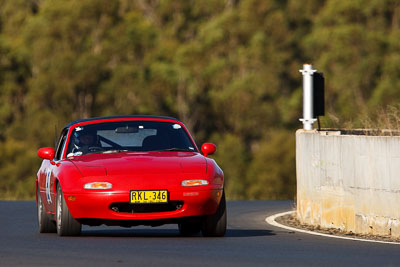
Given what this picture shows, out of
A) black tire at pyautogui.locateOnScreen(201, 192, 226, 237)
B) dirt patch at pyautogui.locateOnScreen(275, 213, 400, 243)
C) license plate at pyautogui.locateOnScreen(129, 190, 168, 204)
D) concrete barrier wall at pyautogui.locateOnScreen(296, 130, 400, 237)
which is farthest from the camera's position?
concrete barrier wall at pyautogui.locateOnScreen(296, 130, 400, 237)

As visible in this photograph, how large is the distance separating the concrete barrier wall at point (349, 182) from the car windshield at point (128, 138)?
2.30m

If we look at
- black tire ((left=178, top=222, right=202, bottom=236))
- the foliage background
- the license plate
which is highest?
the foliage background

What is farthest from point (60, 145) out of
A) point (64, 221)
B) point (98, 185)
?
point (98, 185)

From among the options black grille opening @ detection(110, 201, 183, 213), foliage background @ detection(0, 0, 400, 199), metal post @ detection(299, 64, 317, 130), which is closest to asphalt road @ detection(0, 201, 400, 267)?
black grille opening @ detection(110, 201, 183, 213)

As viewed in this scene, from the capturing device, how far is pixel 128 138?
48.1 ft

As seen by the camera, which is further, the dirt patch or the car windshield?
the car windshield

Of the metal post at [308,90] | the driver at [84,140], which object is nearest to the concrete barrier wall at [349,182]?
the metal post at [308,90]

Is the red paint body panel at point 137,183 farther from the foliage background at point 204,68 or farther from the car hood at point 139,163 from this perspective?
the foliage background at point 204,68

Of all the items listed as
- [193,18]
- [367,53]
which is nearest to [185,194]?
[367,53]

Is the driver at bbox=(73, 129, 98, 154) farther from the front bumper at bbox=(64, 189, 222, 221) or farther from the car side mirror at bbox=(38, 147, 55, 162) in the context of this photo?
the front bumper at bbox=(64, 189, 222, 221)

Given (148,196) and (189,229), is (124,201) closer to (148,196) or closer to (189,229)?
(148,196)

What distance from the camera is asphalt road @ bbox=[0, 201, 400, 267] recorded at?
34.7 feet

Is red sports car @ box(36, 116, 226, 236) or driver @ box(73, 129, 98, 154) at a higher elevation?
driver @ box(73, 129, 98, 154)

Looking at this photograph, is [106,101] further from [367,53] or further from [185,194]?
[185,194]
